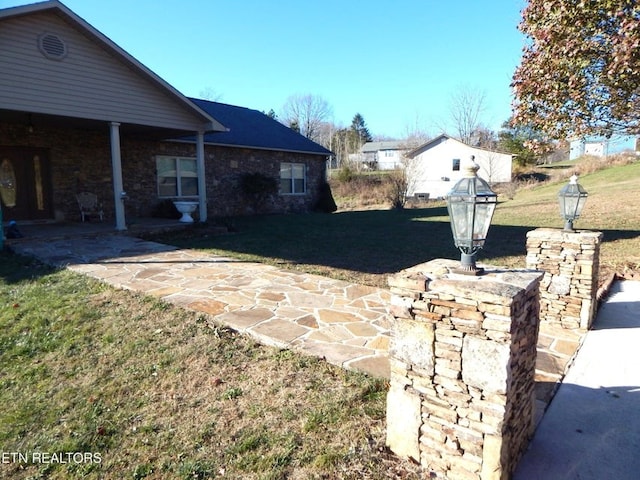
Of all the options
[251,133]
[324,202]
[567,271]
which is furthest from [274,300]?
[324,202]

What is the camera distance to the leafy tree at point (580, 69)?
4609 mm

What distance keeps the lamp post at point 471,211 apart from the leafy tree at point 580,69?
3873 millimetres

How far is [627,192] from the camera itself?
656 inches

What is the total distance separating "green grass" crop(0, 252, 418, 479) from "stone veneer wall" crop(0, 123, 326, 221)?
8.07m

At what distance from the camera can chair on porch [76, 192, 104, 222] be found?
438 inches

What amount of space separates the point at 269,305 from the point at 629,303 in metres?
4.39

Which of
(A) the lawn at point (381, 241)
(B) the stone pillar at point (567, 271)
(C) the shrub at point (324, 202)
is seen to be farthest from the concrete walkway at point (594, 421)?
(C) the shrub at point (324, 202)

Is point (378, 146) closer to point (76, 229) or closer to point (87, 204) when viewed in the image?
point (87, 204)

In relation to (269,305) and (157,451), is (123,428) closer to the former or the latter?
(157,451)

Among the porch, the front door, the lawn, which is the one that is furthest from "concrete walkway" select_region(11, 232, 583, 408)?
the front door

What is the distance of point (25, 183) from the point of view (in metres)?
10.5

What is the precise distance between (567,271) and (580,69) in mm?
3145

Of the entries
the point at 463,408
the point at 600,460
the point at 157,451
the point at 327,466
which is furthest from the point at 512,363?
the point at 157,451

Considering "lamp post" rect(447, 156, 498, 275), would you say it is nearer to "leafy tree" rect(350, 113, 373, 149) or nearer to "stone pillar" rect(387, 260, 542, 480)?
"stone pillar" rect(387, 260, 542, 480)
